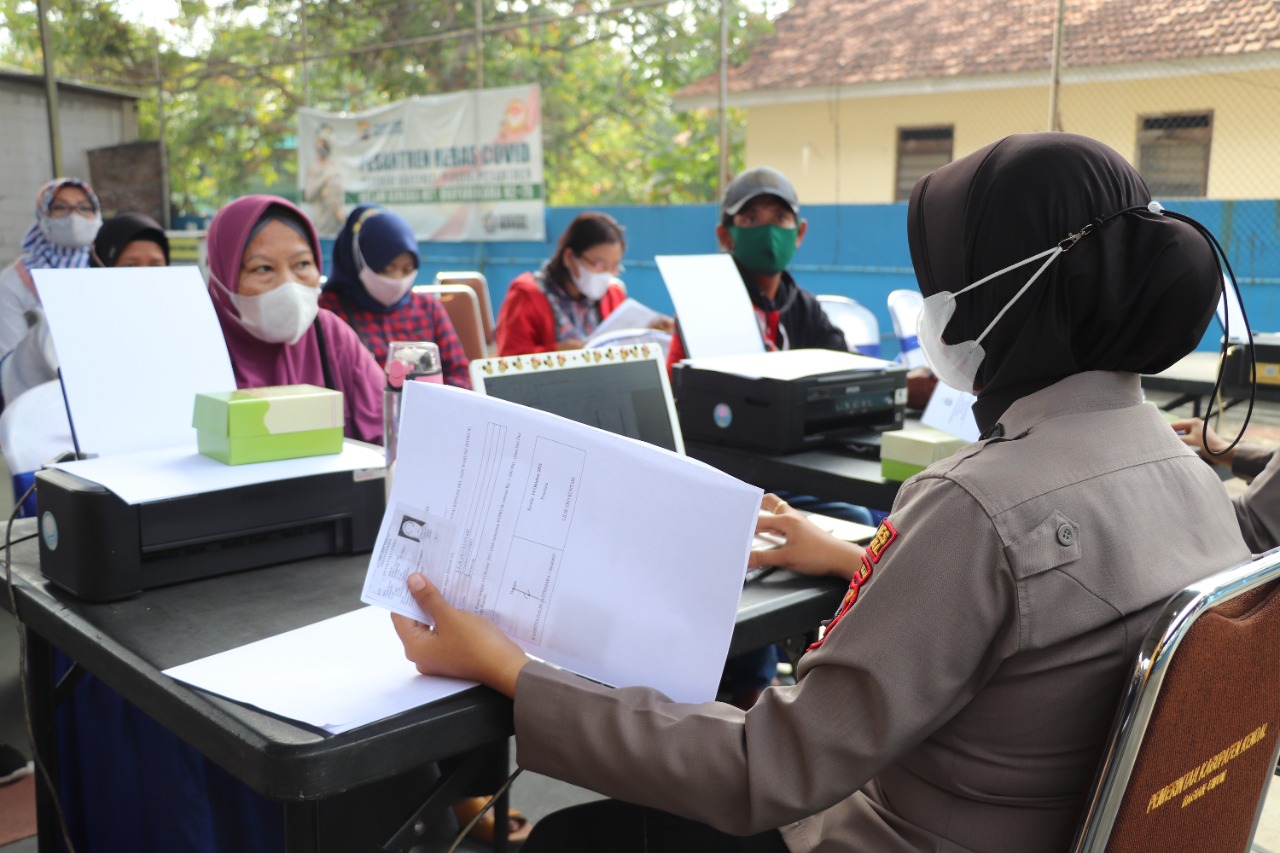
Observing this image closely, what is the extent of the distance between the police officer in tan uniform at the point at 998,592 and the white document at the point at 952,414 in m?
1.16

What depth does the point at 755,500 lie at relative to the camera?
100cm

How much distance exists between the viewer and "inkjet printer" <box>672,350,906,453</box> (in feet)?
8.35

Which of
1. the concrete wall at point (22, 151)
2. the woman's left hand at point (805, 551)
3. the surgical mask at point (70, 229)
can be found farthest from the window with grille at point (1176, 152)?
the concrete wall at point (22, 151)

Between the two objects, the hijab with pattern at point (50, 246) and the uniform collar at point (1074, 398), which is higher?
the hijab with pattern at point (50, 246)

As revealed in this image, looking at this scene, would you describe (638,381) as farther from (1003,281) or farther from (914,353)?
(914,353)

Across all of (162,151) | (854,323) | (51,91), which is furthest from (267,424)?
(162,151)

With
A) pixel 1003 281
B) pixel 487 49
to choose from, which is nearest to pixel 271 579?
pixel 1003 281

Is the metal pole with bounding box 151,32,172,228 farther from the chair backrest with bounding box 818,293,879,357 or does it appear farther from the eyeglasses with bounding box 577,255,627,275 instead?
the chair backrest with bounding box 818,293,879,357

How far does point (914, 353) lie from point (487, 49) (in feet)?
31.4

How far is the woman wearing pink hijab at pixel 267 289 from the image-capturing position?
2420 millimetres

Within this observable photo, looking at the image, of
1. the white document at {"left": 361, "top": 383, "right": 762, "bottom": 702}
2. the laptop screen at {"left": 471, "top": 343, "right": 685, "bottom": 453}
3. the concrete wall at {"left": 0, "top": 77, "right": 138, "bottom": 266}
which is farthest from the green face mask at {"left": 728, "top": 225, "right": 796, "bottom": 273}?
the concrete wall at {"left": 0, "top": 77, "right": 138, "bottom": 266}

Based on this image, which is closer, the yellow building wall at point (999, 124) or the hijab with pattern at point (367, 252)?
the hijab with pattern at point (367, 252)

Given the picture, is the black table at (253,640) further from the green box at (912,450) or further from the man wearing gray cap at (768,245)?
the man wearing gray cap at (768,245)

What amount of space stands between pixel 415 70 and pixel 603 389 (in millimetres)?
12517
